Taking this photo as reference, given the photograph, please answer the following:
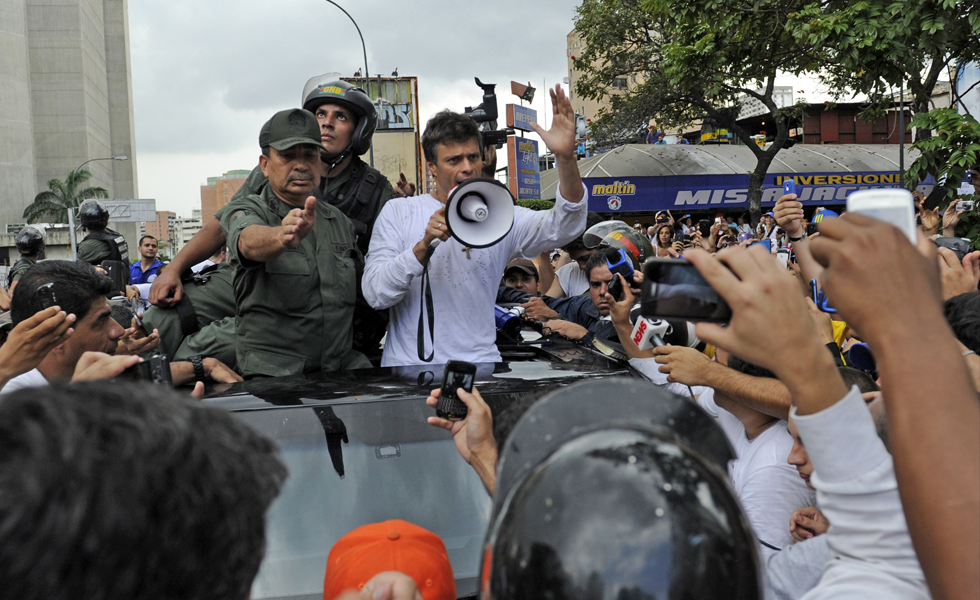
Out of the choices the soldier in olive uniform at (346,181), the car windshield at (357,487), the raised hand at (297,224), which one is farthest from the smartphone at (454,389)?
the soldier in olive uniform at (346,181)

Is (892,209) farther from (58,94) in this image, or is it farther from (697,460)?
(58,94)

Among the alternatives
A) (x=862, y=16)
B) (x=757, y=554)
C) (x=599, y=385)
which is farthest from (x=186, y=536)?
(x=862, y=16)

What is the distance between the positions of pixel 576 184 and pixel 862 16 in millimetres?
5862

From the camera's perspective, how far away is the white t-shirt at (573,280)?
6504mm

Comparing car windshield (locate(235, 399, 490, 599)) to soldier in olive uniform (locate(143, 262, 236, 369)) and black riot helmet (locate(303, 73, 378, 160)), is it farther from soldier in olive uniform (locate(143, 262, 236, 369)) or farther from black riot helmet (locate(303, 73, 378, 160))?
black riot helmet (locate(303, 73, 378, 160))

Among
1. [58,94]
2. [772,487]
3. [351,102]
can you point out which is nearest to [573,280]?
[351,102]

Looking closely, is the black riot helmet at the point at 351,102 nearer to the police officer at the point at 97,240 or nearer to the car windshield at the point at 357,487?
the car windshield at the point at 357,487

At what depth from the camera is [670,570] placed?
3.01 feet

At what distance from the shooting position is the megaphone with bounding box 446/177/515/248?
3.09 meters

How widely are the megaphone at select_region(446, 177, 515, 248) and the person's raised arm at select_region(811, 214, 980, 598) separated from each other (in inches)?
85.2

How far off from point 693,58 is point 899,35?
13.9 ft

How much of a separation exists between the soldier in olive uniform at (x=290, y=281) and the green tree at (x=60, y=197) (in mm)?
63348

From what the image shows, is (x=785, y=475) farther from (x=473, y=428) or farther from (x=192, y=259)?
(x=192, y=259)

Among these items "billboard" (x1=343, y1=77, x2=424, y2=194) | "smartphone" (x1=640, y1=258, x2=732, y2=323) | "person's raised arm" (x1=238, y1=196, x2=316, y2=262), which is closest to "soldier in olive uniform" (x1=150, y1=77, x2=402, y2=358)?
"person's raised arm" (x1=238, y1=196, x2=316, y2=262)
